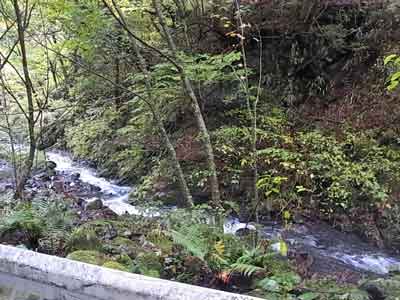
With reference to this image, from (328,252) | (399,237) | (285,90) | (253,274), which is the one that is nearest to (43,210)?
(253,274)

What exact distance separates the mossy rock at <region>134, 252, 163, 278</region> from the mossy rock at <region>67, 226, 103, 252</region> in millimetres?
517

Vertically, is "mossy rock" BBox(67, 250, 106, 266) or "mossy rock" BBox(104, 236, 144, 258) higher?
"mossy rock" BBox(67, 250, 106, 266)

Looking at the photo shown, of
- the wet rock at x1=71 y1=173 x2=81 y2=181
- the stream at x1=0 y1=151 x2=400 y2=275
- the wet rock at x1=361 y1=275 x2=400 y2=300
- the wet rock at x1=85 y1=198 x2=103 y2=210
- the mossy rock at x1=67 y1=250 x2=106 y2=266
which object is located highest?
the mossy rock at x1=67 y1=250 x2=106 y2=266

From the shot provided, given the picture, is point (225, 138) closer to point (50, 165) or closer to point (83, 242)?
point (83, 242)

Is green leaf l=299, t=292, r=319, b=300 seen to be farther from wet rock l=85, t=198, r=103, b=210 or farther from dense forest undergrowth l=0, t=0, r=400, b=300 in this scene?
wet rock l=85, t=198, r=103, b=210

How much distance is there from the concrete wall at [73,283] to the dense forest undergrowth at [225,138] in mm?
1612

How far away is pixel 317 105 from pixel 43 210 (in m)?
5.89

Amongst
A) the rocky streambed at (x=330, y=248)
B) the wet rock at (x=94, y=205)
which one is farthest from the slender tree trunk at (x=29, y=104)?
the rocky streambed at (x=330, y=248)

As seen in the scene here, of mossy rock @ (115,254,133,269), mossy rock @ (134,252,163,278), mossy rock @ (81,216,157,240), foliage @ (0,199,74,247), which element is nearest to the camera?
mossy rock @ (134,252,163,278)

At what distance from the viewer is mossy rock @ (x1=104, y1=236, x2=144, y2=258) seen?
466 centimetres

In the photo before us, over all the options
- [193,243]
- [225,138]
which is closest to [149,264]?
[193,243]

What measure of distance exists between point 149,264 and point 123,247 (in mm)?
745

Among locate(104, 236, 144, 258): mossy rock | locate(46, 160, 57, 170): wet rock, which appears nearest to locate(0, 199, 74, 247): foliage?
locate(104, 236, 144, 258): mossy rock

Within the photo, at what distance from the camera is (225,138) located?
8.54 metres
